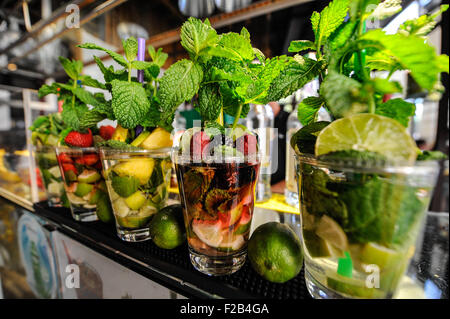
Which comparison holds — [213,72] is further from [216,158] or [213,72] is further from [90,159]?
[90,159]

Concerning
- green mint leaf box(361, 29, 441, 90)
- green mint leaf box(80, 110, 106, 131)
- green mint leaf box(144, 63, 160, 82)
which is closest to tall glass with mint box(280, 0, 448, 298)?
green mint leaf box(361, 29, 441, 90)

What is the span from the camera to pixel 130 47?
498 millimetres

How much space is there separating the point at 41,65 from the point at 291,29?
3.06 m

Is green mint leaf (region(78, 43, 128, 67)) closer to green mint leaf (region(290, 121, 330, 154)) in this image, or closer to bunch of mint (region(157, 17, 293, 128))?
bunch of mint (region(157, 17, 293, 128))

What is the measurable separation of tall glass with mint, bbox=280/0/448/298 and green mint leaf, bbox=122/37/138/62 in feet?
1.32

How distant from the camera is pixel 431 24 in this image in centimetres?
29

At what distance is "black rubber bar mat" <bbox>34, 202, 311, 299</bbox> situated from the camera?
36 cm

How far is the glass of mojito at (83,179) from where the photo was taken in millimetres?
613

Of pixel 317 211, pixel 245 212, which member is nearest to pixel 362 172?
pixel 317 211

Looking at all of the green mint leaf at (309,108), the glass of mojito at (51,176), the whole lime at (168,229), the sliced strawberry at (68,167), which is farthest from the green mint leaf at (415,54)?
the glass of mojito at (51,176)

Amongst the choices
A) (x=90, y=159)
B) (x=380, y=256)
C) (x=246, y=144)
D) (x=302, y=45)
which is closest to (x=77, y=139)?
(x=90, y=159)

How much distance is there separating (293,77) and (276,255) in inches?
11.0
